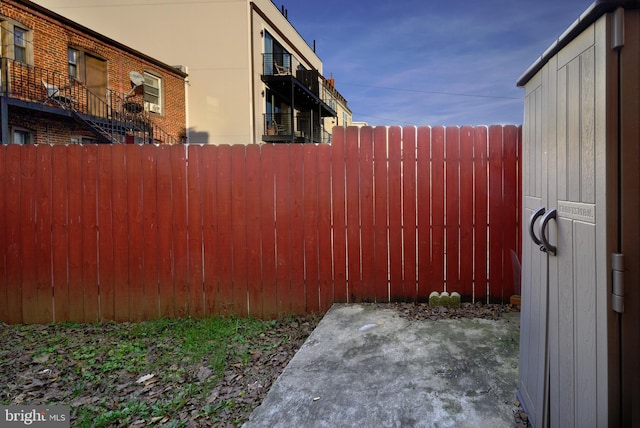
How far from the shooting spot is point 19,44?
10219mm

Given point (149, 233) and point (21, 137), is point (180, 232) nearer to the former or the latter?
point (149, 233)

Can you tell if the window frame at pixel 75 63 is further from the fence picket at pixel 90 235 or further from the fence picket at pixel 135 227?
the fence picket at pixel 135 227

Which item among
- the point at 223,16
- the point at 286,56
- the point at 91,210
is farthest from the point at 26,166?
the point at 286,56

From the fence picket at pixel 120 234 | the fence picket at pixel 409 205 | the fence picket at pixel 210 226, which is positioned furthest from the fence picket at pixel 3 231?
the fence picket at pixel 409 205

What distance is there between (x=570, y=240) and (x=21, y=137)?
522 inches

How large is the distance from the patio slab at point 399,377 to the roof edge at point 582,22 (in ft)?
6.80

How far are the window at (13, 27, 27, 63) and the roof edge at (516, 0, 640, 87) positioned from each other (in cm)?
1336

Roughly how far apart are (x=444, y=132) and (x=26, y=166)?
16.9ft

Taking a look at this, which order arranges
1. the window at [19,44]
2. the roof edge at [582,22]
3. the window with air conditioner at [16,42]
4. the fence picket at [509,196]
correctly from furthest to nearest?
the window at [19,44]
the window with air conditioner at [16,42]
the fence picket at [509,196]
the roof edge at [582,22]

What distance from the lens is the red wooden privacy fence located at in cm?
429

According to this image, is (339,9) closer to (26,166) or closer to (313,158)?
(313,158)

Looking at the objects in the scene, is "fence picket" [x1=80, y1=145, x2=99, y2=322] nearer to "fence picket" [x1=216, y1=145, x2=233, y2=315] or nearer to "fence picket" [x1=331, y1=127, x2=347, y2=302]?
"fence picket" [x1=216, y1=145, x2=233, y2=315]

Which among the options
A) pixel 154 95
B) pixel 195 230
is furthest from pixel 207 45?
pixel 195 230

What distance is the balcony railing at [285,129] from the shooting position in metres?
18.4
